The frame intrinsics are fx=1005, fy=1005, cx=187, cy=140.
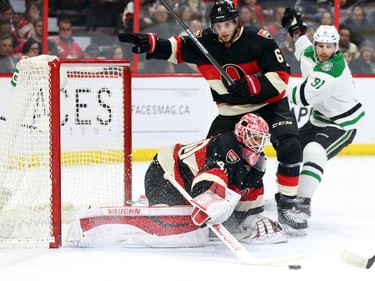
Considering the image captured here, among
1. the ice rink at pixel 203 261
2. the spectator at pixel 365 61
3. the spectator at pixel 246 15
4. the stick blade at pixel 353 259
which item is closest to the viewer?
the ice rink at pixel 203 261

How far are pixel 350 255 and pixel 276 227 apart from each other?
65 cm

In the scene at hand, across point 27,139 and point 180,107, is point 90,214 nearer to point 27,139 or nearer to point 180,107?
point 27,139

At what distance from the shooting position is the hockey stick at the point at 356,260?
4047mm

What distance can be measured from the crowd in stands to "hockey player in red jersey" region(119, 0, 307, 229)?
271 cm

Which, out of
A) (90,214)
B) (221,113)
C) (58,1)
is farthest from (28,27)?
(90,214)

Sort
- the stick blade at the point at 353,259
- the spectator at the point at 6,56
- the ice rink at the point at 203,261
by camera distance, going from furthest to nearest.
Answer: the spectator at the point at 6,56 < the stick blade at the point at 353,259 < the ice rink at the point at 203,261

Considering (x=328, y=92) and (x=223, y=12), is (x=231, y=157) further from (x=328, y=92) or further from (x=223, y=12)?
(x=328, y=92)

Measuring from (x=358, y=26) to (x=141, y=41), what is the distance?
4183 millimetres

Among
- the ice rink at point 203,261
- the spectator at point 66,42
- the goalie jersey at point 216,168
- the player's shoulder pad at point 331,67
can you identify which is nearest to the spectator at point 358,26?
the spectator at point 66,42

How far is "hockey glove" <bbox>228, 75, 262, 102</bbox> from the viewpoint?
15.9ft

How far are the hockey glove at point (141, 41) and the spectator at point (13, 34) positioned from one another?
110 inches

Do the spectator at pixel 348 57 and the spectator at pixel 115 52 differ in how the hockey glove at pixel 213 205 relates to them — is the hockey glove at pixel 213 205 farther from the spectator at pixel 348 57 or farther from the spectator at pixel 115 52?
the spectator at pixel 348 57

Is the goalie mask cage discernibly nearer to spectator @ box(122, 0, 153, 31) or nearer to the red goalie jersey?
the red goalie jersey

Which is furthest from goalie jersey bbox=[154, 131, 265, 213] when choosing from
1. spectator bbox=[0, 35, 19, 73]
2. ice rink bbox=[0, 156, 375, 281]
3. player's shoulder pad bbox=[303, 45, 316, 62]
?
spectator bbox=[0, 35, 19, 73]
